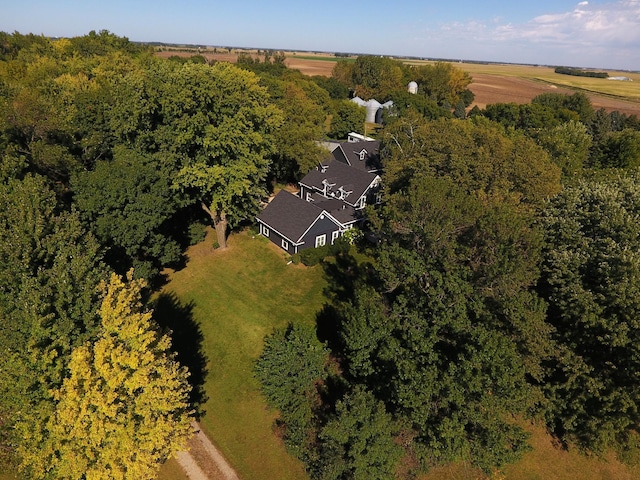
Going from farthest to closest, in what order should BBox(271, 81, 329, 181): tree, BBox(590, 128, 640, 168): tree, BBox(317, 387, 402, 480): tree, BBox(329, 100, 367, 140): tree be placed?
BBox(329, 100, 367, 140): tree, BBox(590, 128, 640, 168): tree, BBox(271, 81, 329, 181): tree, BBox(317, 387, 402, 480): tree

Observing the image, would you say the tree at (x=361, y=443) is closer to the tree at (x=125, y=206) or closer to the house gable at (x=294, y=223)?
the tree at (x=125, y=206)

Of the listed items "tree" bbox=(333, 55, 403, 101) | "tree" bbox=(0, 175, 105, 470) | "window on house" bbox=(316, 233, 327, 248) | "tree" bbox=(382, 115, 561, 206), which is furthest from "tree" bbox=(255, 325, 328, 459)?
"tree" bbox=(333, 55, 403, 101)

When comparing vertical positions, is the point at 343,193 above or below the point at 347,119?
below

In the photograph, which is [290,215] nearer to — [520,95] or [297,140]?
[297,140]

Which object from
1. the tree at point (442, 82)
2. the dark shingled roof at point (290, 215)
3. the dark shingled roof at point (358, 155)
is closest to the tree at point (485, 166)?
the dark shingled roof at point (290, 215)

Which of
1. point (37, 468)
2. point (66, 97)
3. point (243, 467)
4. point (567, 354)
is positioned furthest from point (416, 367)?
point (66, 97)

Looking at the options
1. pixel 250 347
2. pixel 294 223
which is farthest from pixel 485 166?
pixel 250 347

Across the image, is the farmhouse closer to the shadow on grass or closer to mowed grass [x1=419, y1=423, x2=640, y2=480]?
the shadow on grass
